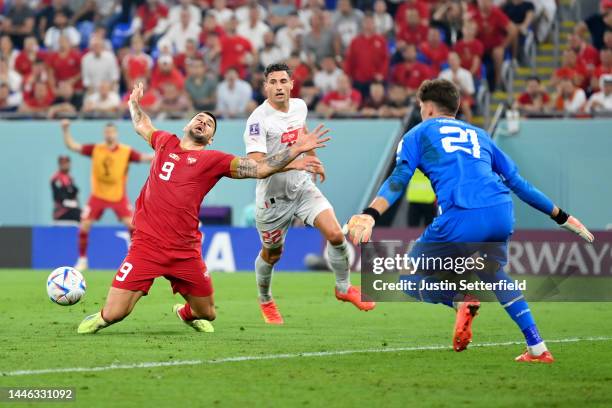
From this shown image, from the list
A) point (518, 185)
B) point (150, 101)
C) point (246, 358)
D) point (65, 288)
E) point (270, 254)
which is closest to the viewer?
point (518, 185)

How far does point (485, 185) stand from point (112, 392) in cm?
308

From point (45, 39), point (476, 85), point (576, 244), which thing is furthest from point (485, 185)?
point (45, 39)

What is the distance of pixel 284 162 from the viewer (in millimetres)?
9867

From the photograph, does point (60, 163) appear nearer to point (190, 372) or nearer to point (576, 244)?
point (576, 244)

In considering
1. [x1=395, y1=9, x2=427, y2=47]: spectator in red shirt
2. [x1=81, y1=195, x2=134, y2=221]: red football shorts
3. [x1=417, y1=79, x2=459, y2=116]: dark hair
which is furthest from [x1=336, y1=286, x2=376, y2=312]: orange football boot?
[x1=395, y1=9, x2=427, y2=47]: spectator in red shirt

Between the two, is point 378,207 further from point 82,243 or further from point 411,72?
point 411,72

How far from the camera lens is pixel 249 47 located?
24078 mm

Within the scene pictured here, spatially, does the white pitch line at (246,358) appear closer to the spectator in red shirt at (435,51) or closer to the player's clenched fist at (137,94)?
the player's clenched fist at (137,94)

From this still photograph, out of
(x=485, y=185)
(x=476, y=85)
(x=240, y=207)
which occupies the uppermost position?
(x=485, y=185)

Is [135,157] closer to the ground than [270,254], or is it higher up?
closer to the ground

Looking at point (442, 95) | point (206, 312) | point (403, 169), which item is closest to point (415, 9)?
point (206, 312)

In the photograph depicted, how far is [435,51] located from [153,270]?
1326 centimetres

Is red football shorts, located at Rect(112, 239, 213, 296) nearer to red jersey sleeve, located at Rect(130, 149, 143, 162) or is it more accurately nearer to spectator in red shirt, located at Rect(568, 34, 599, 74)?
red jersey sleeve, located at Rect(130, 149, 143, 162)

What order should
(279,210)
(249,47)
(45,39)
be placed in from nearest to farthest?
1. (279,210)
2. (249,47)
3. (45,39)
